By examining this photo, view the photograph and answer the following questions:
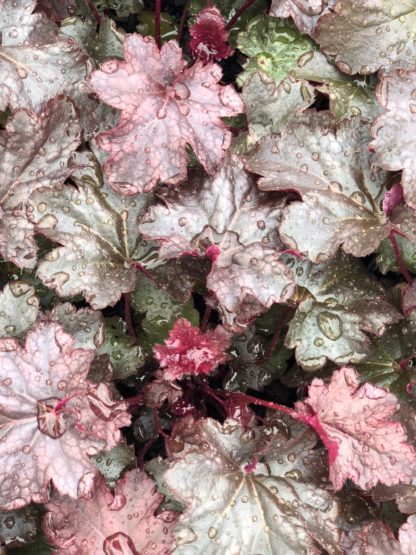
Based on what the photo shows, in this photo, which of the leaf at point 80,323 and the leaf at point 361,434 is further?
the leaf at point 80,323

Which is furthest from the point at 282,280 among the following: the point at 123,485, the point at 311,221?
the point at 123,485

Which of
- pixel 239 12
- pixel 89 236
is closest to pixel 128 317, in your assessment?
pixel 89 236

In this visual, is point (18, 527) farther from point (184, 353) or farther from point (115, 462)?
point (184, 353)


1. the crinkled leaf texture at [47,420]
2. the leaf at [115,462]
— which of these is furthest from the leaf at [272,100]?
the leaf at [115,462]

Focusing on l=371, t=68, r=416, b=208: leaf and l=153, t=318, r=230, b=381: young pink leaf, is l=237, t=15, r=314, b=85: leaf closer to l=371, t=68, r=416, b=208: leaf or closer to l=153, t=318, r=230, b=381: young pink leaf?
l=371, t=68, r=416, b=208: leaf

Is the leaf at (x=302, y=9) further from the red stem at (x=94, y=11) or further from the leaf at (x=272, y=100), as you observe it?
the red stem at (x=94, y=11)

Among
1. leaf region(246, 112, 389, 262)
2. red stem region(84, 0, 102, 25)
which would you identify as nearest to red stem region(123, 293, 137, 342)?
leaf region(246, 112, 389, 262)

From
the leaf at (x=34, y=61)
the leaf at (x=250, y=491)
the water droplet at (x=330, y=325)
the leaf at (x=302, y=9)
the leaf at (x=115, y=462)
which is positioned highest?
the leaf at (x=302, y=9)
